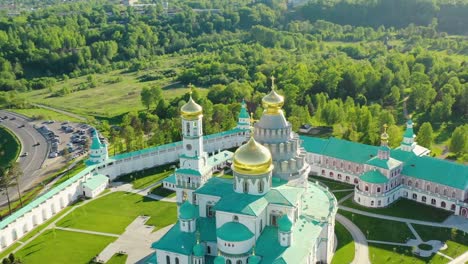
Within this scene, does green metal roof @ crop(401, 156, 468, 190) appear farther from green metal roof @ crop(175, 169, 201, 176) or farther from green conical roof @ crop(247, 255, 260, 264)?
green conical roof @ crop(247, 255, 260, 264)

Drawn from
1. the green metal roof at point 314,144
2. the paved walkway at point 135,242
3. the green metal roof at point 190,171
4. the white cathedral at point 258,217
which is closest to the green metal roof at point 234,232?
the white cathedral at point 258,217

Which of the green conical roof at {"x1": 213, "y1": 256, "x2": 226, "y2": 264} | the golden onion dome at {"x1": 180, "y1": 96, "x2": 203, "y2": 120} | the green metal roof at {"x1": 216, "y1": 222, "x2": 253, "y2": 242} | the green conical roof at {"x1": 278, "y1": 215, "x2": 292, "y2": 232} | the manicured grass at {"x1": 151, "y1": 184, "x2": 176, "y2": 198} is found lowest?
the manicured grass at {"x1": 151, "y1": 184, "x2": 176, "y2": 198}

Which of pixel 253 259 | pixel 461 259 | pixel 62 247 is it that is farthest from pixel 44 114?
pixel 461 259

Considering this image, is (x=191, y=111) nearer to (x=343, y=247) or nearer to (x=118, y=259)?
(x=118, y=259)

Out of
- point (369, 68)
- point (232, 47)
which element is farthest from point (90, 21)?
point (369, 68)

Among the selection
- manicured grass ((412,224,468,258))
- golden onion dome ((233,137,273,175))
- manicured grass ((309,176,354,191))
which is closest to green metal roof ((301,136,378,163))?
manicured grass ((309,176,354,191))

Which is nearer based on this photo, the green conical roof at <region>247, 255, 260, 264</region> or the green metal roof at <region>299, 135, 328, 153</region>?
the green conical roof at <region>247, 255, 260, 264</region>
